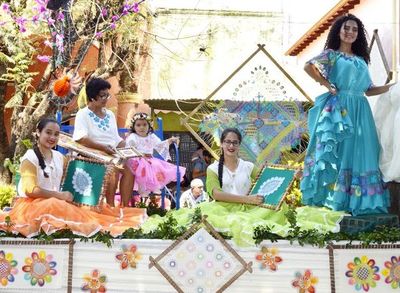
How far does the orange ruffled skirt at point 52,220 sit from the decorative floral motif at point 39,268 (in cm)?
15

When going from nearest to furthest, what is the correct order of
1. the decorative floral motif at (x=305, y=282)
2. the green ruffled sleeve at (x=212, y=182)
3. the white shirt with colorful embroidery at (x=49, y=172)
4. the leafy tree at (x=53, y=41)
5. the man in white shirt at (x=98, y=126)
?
the decorative floral motif at (x=305, y=282), the white shirt with colorful embroidery at (x=49, y=172), the green ruffled sleeve at (x=212, y=182), the man in white shirt at (x=98, y=126), the leafy tree at (x=53, y=41)

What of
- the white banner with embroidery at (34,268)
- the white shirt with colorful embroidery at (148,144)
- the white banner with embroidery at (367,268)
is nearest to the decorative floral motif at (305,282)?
the white banner with embroidery at (367,268)

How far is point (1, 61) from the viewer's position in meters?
10.6

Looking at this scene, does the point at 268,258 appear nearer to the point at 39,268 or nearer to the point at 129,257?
the point at 129,257

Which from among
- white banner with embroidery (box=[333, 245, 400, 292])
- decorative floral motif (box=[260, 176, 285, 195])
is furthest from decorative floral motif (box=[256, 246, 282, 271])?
decorative floral motif (box=[260, 176, 285, 195])

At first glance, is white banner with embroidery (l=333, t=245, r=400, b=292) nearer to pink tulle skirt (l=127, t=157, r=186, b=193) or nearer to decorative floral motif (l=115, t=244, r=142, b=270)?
decorative floral motif (l=115, t=244, r=142, b=270)

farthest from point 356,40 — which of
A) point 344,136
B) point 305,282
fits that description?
point 305,282

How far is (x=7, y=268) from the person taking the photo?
418cm

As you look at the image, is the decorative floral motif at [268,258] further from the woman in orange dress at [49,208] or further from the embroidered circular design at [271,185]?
the woman in orange dress at [49,208]

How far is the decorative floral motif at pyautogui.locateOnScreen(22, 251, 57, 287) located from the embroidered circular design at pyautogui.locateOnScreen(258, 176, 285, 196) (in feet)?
5.10

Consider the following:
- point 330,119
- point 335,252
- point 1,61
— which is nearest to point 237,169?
point 330,119

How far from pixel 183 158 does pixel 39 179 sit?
8705 mm

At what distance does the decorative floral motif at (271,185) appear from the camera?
4.59 meters

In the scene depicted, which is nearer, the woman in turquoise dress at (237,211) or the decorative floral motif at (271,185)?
the woman in turquoise dress at (237,211)
